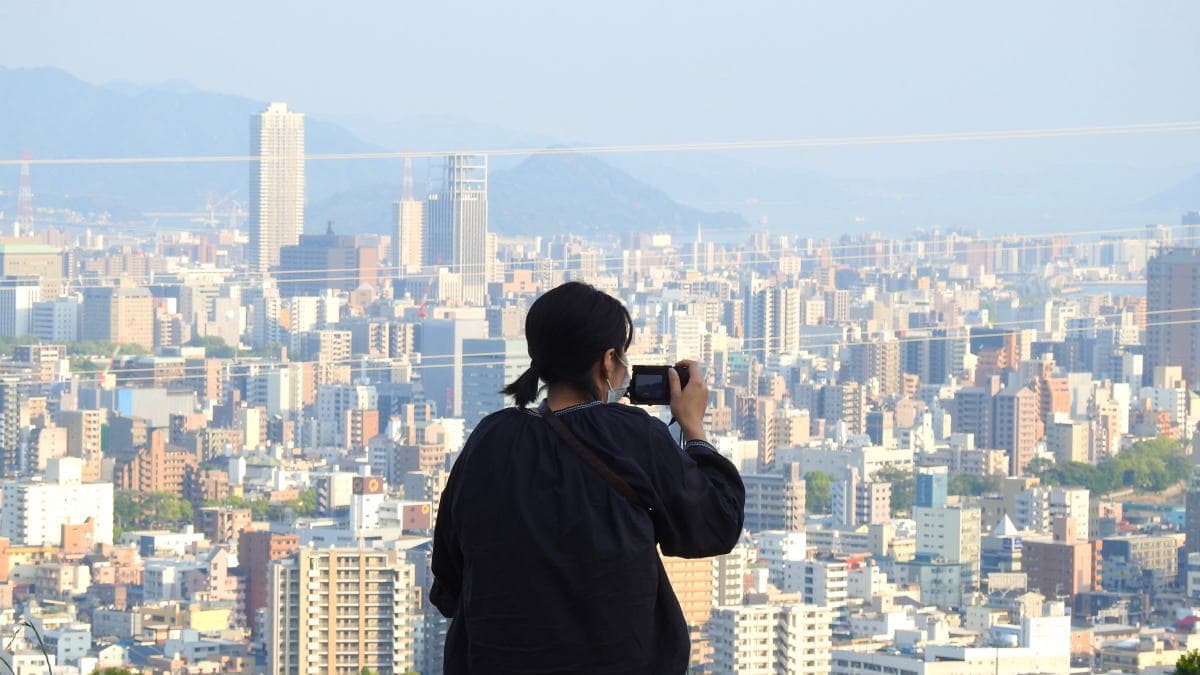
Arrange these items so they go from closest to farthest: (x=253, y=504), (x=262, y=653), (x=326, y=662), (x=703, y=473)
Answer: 1. (x=703, y=473)
2. (x=326, y=662)
3. (x=262, y=653)
4. (x=253, y=504)

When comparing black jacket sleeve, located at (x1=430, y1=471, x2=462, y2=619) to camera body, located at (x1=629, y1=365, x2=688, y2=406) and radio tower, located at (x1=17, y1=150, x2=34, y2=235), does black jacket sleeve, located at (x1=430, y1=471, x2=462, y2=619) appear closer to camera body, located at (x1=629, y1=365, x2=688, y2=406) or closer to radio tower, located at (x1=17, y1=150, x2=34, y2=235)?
camera body, located at (x1=629, y1=365, x2=688, y2=406)

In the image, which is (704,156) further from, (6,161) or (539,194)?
(6,161)

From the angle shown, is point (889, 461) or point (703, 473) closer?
point (703, 473)

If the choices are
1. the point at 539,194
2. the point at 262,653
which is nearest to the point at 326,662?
the point at 262,653

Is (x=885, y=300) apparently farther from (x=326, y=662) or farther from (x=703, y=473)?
(x=703, y=473)

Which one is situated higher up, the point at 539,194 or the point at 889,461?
the point at 539,194

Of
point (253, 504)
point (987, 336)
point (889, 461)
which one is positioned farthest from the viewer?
point (987, 336)

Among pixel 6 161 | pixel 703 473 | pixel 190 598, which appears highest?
pixel 6 161

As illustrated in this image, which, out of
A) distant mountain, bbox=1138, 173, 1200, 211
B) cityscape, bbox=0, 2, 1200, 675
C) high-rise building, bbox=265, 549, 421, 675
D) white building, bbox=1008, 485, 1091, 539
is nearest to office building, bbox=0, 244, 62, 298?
cityscape, bbox=0, 2, 1200, 675
